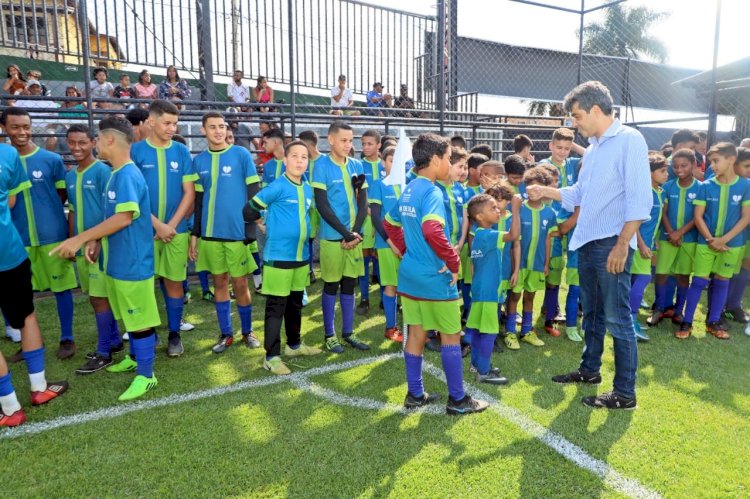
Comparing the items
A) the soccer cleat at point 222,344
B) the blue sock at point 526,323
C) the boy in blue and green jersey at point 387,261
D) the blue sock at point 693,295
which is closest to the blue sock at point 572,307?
the blue sock at point 526,323

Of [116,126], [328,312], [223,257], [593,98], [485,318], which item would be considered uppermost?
[593,98]

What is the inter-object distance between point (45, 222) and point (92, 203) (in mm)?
493

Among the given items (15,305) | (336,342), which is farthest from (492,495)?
(15,305)

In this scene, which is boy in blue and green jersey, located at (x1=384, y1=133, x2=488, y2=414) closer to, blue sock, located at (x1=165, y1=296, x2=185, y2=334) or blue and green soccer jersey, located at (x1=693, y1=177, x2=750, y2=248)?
blue sock, located at (x1=165, y1=296, x2=185, y2=334)

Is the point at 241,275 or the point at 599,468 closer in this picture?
the point at 599,468

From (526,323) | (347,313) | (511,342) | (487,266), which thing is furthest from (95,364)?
(526,323)

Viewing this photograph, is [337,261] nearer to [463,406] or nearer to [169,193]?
[169,193]

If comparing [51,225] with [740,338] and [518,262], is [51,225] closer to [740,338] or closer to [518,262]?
[518,262]

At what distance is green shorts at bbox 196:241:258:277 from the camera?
15.2ft

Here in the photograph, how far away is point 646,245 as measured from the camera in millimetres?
5207

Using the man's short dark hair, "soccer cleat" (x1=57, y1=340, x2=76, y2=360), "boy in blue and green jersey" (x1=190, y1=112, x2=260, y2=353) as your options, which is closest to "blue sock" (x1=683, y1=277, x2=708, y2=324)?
the man's short dark hair

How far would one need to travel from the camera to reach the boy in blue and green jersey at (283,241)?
413 centimetres

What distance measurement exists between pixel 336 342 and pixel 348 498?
2201mm

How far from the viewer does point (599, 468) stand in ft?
9.41
